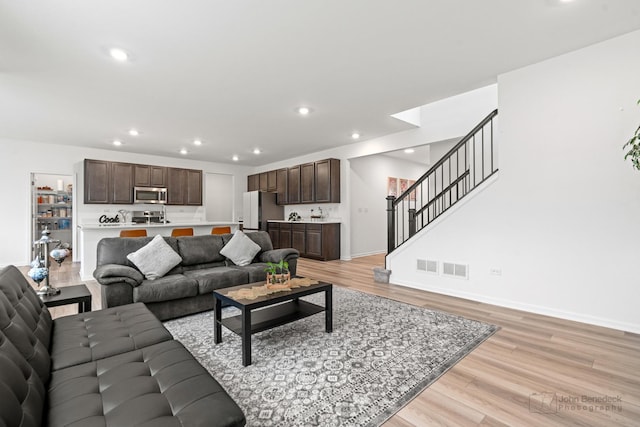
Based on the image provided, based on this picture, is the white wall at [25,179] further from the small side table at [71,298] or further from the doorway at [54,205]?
the small side table at [71,298]

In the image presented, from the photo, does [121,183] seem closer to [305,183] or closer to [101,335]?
[305,183]

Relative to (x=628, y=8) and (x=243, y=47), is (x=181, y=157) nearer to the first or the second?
(x=243, y=47)

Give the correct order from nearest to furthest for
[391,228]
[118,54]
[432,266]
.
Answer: [118,54] < [432,266] < [391,228]

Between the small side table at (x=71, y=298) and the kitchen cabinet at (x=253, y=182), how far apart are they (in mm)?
6789

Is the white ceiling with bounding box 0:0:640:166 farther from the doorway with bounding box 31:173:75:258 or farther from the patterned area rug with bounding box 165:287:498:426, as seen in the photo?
the doorway with bounding box 31:173:75:258

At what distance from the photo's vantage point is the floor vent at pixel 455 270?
3.96m

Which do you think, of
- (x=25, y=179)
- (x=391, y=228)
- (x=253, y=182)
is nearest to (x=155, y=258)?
(x=391, y=228)

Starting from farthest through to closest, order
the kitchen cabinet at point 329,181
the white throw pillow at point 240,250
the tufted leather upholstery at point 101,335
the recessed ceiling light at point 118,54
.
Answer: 1. the kitchen cabinet at point 329,181
2. the white throw pillow at point 240,250
3. the recessed ceiling light at point 118,54
4. the tufted leather upholstery at point 101,335

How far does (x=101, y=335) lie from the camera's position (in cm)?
189

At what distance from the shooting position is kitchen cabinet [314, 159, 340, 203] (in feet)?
23.0

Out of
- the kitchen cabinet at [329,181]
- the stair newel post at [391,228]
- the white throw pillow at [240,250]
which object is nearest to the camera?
the white throw pillow at [240,250]

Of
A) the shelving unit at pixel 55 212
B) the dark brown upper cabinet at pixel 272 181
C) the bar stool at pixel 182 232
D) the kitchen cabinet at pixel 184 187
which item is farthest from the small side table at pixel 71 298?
the shelving unit at pixel 55 212

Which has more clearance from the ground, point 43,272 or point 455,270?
point 43,272

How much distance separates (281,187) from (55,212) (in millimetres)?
6541
